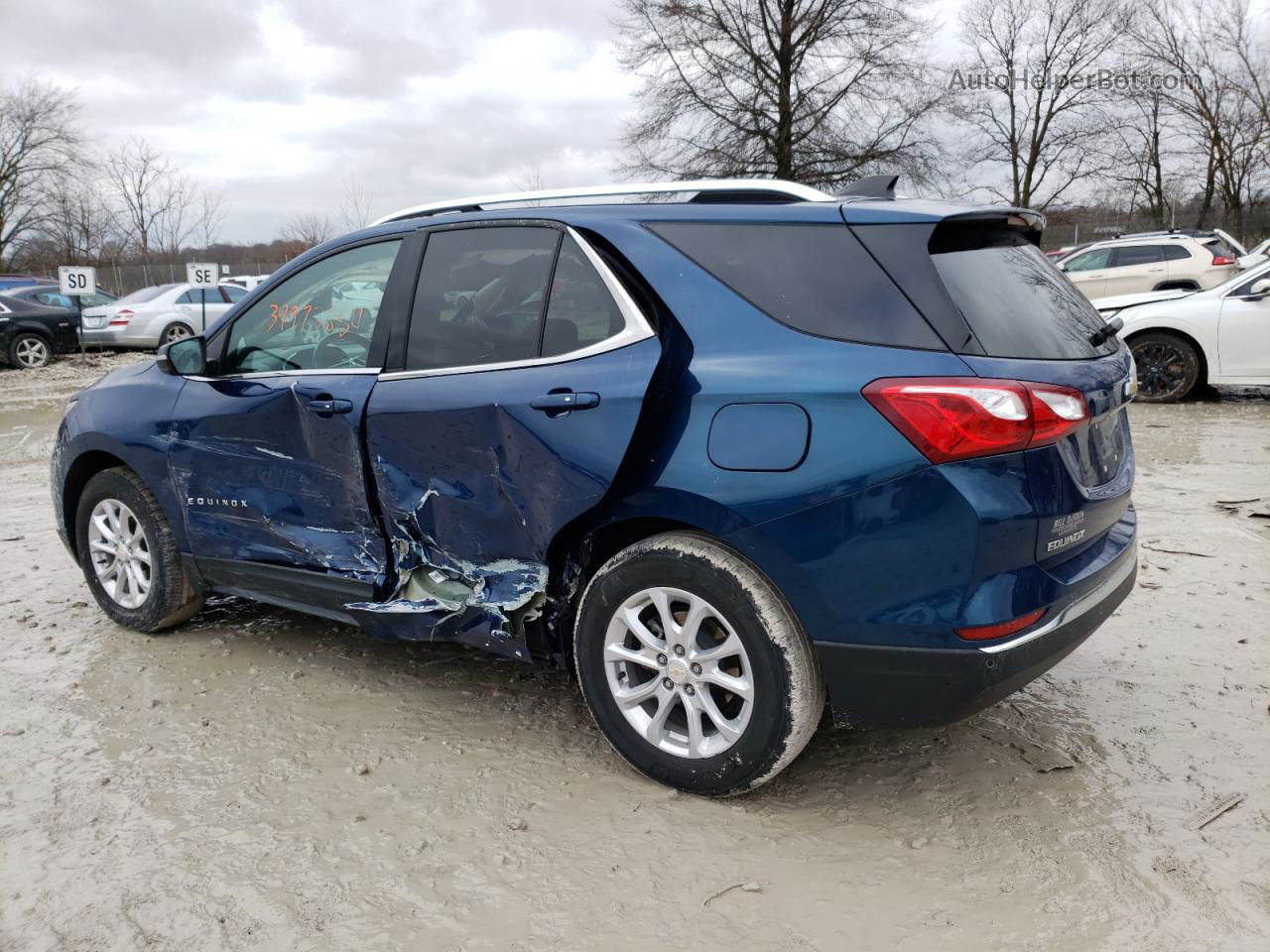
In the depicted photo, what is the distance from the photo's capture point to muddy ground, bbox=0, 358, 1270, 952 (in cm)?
247

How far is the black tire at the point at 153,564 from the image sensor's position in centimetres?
431

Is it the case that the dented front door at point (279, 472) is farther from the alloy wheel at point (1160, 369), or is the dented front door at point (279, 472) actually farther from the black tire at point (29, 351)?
the black tire at point (29, 351)

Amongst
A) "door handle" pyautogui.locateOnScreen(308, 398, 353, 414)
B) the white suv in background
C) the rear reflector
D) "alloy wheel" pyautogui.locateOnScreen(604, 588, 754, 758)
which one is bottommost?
"alloy wheel" pyautogui.locateOnScreen(604, 588, 754, 758)

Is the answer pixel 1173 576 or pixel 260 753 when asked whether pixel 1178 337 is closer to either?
pixel 1173 576

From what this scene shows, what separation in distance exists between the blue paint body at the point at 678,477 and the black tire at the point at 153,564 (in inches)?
20.6

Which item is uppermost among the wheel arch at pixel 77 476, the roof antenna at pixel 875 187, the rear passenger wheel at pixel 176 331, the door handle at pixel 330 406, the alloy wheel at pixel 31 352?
the rear passenger wheel at pixel 176 331

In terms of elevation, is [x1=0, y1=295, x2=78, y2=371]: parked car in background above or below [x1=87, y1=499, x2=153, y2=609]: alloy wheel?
above

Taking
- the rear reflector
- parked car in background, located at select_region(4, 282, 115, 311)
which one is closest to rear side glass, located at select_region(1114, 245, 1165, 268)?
the rear reflector

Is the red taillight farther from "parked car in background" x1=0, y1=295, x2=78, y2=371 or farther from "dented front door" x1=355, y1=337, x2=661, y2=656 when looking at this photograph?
"parked car in background" x1=0, y1=295, x2=78, y2=371

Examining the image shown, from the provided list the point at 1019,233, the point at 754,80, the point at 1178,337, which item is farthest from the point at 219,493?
the point at 754,80

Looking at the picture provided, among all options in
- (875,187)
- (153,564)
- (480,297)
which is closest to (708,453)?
(480,297)

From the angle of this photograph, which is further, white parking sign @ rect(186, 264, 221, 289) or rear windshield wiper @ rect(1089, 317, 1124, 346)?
white parking sign @ rect(186, 264, 221, 289)

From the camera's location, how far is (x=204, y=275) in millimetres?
18734

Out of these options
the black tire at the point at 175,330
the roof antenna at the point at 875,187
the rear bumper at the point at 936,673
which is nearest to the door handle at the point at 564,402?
the rear bumper at the point at 936,673
